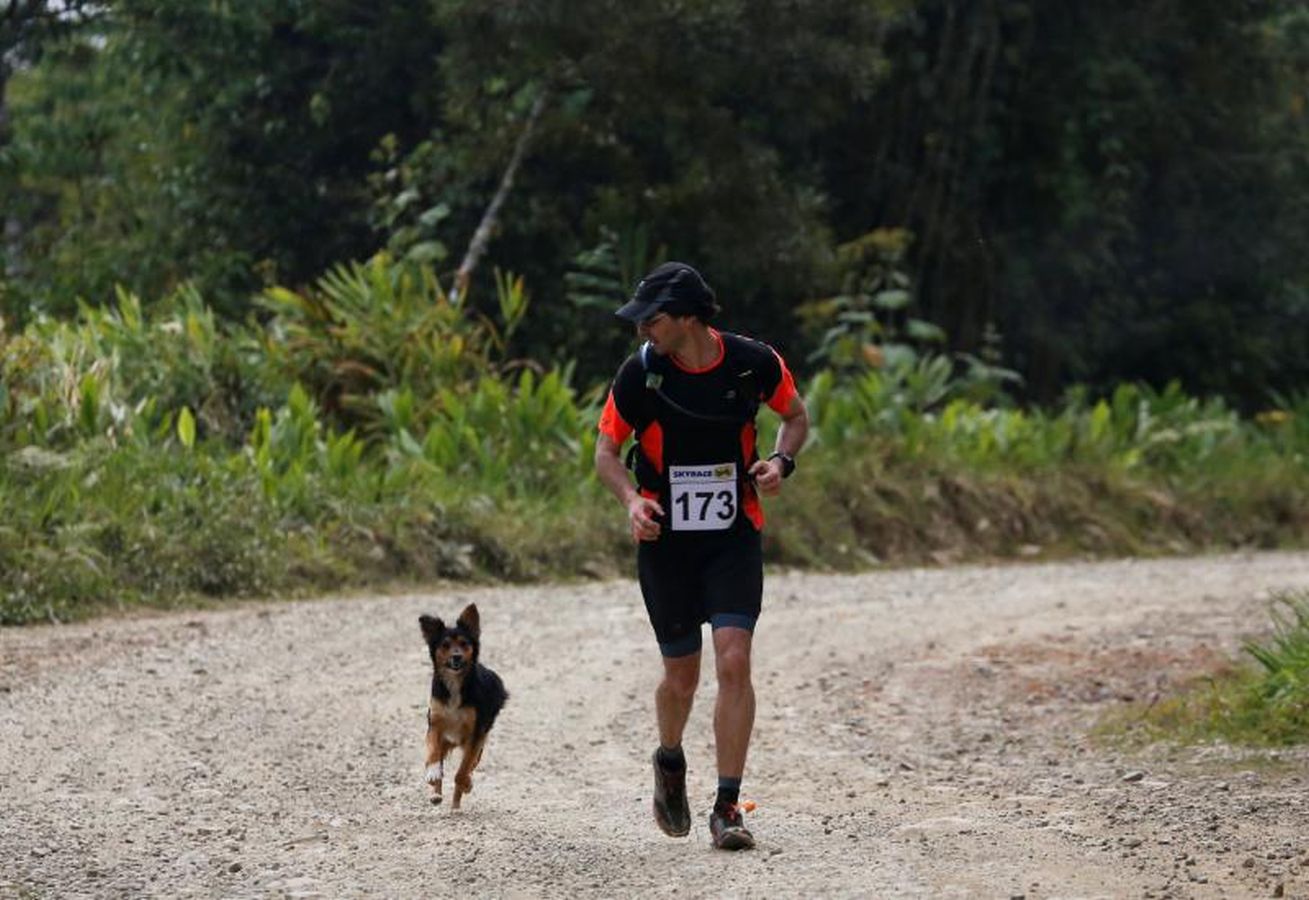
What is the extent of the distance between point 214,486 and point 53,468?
108 cm

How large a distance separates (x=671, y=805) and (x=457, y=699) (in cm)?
86

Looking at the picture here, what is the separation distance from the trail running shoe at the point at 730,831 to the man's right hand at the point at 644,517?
93 centimetres

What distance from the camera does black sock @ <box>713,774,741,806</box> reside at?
8.18 m

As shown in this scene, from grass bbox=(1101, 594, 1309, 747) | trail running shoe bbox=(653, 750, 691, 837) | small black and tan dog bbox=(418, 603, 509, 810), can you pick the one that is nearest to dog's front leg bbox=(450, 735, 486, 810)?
small black and tan dog bbox=(418, 603, 509, 810)

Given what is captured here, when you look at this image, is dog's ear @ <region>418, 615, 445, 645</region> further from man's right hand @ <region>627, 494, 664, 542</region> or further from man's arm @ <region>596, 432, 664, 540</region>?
man's right hand @ <region>627, 494, 664, 542</region>

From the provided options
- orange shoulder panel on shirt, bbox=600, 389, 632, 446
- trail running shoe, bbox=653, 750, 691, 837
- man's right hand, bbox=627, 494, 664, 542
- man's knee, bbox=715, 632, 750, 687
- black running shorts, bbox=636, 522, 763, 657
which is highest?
orange shoulder panel on shirt, bbox=600, 389, 632, 446

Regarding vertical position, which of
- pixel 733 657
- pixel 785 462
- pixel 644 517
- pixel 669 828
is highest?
pixel 785 462

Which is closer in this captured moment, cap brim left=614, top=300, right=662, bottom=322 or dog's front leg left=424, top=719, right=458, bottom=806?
cap brim left=614, top=300, right=662, bottom=322

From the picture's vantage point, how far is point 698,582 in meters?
8.34

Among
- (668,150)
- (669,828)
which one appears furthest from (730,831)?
(668,150)

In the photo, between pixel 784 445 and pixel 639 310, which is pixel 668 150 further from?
pixel 639 310

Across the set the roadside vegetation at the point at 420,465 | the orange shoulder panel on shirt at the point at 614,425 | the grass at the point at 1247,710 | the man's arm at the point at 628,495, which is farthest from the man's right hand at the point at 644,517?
the roadside vegetation at the point at 420,465

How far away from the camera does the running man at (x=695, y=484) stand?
8.09 metres

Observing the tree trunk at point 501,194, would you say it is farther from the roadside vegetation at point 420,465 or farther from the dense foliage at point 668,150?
the roadside vegetation at point 420,465
